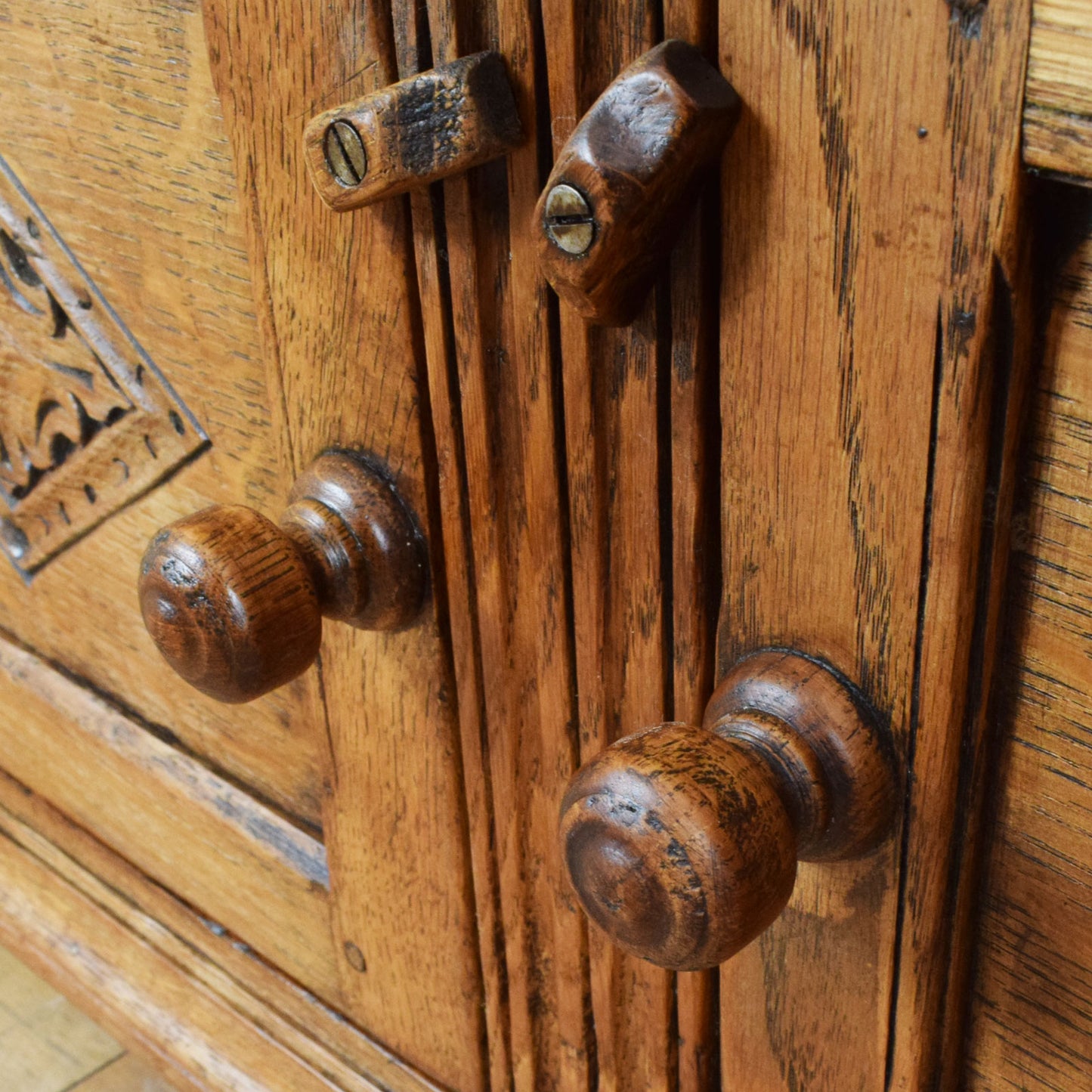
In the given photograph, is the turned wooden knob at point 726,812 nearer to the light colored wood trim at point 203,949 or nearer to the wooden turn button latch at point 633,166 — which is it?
the wooden turn button latch at point 633,166

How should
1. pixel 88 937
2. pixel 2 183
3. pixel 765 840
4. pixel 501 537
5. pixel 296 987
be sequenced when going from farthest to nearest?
pixel 88 937, pixel 296 987, pixel 2 183, pixel 501 537, pixel 765 840

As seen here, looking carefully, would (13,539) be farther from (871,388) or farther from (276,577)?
(871,388)

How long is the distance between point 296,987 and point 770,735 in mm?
452

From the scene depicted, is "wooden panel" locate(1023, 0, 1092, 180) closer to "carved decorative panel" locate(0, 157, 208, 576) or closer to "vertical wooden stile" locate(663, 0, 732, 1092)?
"vertical wooden stile" locate(663, 0, 732, 1092)

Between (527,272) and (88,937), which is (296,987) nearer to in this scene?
(88,937)

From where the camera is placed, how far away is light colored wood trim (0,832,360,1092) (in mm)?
789

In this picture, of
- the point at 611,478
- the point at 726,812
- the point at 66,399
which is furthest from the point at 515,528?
the point at 66,399

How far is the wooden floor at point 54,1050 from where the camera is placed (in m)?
0.93

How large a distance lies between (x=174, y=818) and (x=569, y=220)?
54 cm

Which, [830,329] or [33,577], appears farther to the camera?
[33,577]

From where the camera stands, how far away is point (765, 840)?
370 mm

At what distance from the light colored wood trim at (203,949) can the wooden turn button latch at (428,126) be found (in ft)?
1.55

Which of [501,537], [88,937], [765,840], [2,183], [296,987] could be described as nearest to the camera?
[765,840]

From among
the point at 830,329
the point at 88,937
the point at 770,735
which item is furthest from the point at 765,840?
the point at 88,937
